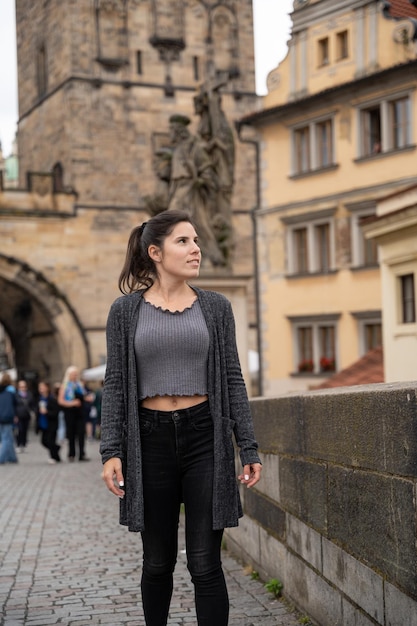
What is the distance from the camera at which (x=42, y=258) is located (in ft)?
120

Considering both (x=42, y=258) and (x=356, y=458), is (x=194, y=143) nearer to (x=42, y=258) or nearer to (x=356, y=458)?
(x=356, y=458)

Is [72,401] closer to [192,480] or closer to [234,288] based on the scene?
[234,288]

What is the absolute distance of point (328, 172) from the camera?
28.4 meters

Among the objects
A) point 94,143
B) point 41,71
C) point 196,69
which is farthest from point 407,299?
point 41,71

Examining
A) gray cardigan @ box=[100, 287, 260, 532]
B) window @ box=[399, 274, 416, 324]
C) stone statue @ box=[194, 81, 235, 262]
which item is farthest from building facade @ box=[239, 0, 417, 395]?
gray cardigan @ box=[100, 287, 260, 532]

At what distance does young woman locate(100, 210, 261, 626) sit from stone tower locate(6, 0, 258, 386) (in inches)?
1262

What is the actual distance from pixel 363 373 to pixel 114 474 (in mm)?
19729

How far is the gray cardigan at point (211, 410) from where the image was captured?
13.2ft

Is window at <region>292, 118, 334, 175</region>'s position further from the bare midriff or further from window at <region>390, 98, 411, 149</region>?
the bare midriff

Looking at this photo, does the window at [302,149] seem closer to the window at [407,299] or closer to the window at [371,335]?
the window at [371,335]

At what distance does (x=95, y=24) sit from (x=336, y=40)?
1251 cm

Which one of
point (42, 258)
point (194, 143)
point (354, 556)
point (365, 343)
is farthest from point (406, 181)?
point (354, 556)

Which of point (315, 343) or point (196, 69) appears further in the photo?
point (196, 69)

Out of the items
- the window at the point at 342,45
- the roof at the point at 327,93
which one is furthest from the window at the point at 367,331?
the window at the point at 342,45
